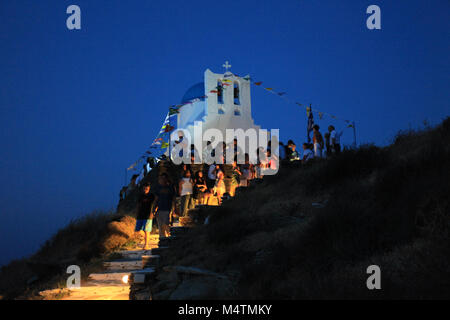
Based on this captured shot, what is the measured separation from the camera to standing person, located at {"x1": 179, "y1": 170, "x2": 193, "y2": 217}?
1187 centimetres

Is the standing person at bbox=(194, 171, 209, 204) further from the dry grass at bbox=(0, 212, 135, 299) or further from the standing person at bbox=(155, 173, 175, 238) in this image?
the dry grass at bbox=(0, 212, 135, 299)

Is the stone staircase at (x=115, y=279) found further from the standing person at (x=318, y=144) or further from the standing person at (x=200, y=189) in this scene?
the standing person at (x=318, y=144)

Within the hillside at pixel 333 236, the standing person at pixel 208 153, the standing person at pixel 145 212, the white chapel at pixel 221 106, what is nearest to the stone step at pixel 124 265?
the standing person at pixel 145 212

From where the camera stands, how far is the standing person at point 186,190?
1187cm

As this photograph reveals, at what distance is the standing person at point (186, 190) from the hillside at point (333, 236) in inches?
58.3

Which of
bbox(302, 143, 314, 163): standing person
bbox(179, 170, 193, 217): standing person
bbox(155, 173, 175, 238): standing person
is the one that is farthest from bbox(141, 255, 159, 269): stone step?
bbox(302, 143, 314, 163): standing person

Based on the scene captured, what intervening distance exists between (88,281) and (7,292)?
3658 mm

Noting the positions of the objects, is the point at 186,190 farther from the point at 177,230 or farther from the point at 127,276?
the point at 127,276

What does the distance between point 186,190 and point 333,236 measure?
678cm

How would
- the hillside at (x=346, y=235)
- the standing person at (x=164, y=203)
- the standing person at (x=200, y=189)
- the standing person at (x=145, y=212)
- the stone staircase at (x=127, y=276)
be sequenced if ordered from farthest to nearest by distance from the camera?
the standing person at (x=200, y=189) < the standing person at (x=164, y=203) < the standing person at (x=145, y=212) < the stone staircase at (x=127, y=276) < the hillside at (x=346, y=235)

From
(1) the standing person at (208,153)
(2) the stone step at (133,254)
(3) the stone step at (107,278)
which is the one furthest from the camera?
(1) the standing person at (208,153)

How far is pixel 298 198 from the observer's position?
9820 mm
